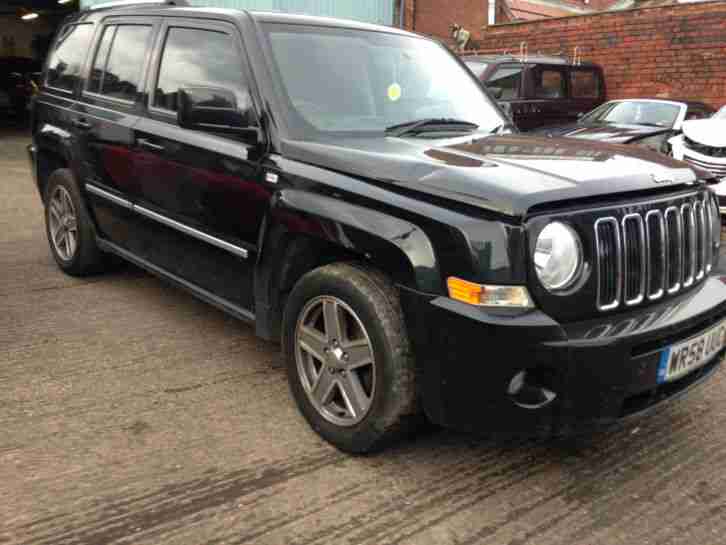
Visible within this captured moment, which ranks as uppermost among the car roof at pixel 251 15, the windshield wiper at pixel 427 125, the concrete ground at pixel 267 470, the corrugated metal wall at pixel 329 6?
the corrugated metal wall at pixel 329 6

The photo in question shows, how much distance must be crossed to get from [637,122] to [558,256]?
28.3 ft

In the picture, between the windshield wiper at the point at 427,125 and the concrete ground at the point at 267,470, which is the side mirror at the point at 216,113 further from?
the concrete ground at the point at 267,470

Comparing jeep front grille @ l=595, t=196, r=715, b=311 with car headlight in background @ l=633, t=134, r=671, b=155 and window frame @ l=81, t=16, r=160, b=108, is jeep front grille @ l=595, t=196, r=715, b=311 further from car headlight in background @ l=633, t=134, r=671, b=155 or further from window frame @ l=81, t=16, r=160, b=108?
car headlight in background @ l=633, t=134, r=671, b=155

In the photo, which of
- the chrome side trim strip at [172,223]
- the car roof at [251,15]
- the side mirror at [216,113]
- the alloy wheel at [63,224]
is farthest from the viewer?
the alloy wheel at [63,224]

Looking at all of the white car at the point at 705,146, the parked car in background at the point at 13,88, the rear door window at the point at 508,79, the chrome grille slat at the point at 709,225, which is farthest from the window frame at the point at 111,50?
the parked car in background at the point at 13,88

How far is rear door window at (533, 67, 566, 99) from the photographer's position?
37.3ft

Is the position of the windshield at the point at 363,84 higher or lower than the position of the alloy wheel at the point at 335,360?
higher

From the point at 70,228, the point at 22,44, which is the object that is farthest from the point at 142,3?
the point at 22,44

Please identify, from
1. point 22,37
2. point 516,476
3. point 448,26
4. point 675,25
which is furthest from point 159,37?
point 22,37

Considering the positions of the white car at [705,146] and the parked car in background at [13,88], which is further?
the parked car in background at [13,88]

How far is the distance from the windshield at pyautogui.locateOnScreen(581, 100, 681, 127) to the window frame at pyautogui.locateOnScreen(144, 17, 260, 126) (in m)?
7.90

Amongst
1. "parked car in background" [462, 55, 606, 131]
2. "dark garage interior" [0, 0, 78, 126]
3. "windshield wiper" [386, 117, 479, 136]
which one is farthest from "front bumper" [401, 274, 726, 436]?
"dark garage interior" [0, 0, 78, 126]

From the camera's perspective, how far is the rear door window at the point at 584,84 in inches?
491

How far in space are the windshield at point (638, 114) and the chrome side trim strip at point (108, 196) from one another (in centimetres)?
794
